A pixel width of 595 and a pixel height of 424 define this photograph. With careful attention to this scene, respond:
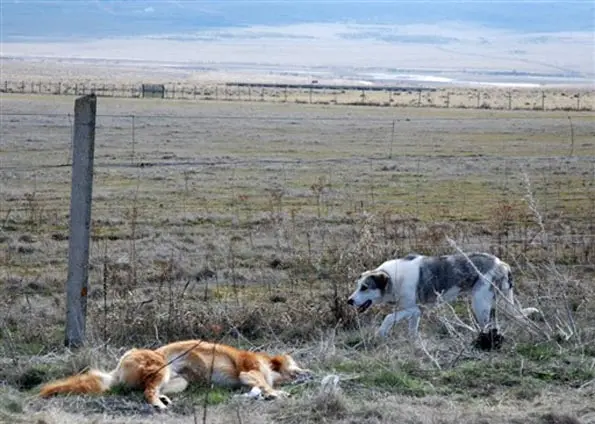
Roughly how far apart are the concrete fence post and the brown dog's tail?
1.35m

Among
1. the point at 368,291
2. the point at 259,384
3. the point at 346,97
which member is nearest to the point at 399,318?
the point at 368,291

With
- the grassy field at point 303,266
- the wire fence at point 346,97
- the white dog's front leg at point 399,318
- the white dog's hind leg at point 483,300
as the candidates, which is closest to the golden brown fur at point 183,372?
the grassy field at point 303,266

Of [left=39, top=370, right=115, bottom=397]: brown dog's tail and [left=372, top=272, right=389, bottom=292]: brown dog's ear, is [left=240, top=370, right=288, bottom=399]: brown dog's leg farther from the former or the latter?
[left=372, top=272, right=389, bottom=292]: brown dog's ear

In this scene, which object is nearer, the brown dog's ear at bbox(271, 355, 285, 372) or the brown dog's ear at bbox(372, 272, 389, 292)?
the brown dog's ear at bbox(271, 355, 285, 372)

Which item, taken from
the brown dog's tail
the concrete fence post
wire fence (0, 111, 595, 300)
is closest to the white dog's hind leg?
wire fence (0, 111, 595, 300)

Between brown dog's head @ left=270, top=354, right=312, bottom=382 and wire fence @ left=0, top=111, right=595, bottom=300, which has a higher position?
brown dog's head @ left=270, top=354, right=312, bottom=382

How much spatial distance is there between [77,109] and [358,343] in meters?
3.03

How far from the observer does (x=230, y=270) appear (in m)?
14.2

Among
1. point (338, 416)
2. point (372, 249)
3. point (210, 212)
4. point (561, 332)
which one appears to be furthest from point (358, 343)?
point (210, 212)

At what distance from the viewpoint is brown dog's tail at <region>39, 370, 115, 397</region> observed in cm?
789

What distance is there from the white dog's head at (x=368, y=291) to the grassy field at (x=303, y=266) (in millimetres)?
156

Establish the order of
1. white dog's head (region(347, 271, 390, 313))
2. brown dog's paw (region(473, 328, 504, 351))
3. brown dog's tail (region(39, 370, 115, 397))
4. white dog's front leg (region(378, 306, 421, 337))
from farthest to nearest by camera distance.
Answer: white dog's head (region(347, 271, 390, 313)), white dog's front leg (region(378, 306, 421, 337)), brown dog's paw (region(473, 328, 504, 351)), brown dog's tail (region(39, 370, 115, 397))

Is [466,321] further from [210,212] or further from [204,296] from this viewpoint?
[210,212]

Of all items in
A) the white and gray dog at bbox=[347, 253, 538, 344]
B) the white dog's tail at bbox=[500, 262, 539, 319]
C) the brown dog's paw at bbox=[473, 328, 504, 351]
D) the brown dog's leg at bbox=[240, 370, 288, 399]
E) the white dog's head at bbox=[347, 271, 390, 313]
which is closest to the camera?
the brown dog's leg at bbox=[240, 370, 288, 399]
